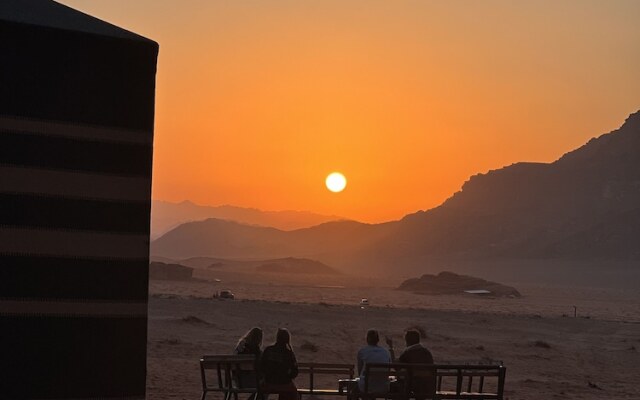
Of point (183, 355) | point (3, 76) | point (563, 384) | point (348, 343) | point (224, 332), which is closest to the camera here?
point (3, 76)

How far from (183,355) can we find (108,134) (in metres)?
14.9

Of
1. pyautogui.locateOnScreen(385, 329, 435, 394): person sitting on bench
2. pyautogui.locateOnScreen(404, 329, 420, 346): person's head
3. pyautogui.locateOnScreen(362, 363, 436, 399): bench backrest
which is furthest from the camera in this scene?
pyautogui.locateOnScreen(404, 329, 420, 346): person's head

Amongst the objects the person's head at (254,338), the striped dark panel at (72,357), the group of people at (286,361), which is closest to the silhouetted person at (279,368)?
the group of people at (286,361)

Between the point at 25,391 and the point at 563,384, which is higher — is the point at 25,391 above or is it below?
above

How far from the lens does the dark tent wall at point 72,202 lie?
5.30 meters

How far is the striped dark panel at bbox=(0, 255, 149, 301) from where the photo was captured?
5312 millimetres

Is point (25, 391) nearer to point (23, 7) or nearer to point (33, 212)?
point (33, 212)

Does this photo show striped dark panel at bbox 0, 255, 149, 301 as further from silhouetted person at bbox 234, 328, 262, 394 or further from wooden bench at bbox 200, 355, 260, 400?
silhouetted person at bbox 234, 328, 262, 394

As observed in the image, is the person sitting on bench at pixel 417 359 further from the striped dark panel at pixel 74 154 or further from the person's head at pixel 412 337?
the striped dark panel at pixel 74 154

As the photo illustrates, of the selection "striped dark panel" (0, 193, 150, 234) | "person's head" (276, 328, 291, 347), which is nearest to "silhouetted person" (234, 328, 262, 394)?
"person's head" (276, 328, 291, 347)

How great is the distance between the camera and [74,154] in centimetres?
543

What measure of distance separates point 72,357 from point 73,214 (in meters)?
0.77

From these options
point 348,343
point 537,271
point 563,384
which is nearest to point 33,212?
point 563,384

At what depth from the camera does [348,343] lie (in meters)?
25.4
